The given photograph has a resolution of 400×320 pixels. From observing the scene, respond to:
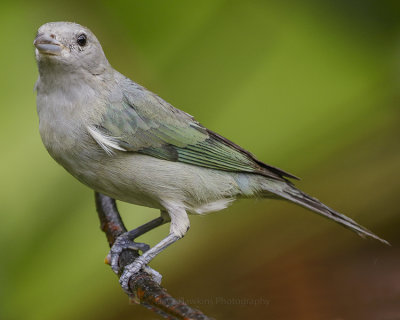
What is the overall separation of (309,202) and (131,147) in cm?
116

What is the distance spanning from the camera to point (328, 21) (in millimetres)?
5551

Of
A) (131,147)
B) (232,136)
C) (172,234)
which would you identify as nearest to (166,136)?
(131,147)

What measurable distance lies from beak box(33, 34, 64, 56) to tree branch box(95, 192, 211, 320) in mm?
1021

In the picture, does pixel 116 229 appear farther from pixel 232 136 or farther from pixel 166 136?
pixel 232 136

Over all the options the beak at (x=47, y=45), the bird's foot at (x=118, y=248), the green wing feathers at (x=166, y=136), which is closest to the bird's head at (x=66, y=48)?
the beak at (x=47, y=45)

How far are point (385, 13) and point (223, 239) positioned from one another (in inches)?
96.2

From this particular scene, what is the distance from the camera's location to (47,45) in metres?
3.49

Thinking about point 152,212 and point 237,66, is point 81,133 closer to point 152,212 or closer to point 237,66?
point 152,212

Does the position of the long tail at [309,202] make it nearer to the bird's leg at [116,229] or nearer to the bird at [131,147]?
the bird at [131,147]

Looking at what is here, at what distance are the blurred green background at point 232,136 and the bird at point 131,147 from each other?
0.50m

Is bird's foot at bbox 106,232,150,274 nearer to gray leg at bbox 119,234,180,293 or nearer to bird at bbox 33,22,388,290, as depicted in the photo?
bird at bbox 33,22,388,290

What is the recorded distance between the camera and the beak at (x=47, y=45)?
3.46 meters

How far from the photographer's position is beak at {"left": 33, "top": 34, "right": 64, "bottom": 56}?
11.3 ft

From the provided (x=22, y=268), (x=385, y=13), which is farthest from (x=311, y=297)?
(x=385, y=13)
